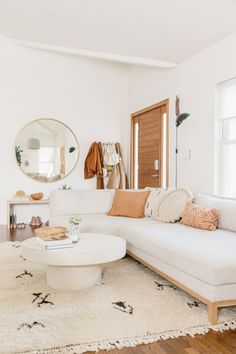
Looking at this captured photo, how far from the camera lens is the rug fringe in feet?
5.65

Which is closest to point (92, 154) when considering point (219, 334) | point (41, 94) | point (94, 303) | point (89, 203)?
point (41, 94)

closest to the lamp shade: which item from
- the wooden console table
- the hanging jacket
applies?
the hanging jacket

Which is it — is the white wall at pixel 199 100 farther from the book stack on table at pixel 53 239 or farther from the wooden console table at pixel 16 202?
the wooden console table at pixel 16 202

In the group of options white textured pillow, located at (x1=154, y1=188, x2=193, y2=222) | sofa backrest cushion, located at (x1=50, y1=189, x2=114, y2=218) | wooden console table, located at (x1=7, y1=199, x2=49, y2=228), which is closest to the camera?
white textured pillow, located at (x1=154, y1=188, x2=193, y2=222)

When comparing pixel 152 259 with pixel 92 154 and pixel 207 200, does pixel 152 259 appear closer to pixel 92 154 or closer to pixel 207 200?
pixel 207 200

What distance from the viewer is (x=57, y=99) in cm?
616

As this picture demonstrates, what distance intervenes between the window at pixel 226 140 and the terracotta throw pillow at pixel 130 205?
946mm

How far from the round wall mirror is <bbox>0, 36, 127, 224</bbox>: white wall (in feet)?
0.34

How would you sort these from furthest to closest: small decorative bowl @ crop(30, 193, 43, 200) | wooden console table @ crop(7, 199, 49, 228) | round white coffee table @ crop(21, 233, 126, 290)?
1. small decorative bowl @ crop(30, 193, 43, 200)
2. wooden console table @ crop(7, 199, 49, 228)
3. round white coffee table @ crop(21, 233, 126, 290)

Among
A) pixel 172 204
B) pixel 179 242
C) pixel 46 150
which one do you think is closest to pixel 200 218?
pixel 172 204

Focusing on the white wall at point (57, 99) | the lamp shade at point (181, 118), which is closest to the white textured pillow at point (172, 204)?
the lamp shade at point (181, 118)

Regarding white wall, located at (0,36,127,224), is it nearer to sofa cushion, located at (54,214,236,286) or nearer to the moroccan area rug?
sofa cushion, located at (54,214,236,286)

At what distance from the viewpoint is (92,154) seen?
6238mm

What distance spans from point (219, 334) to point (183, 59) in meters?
3.74
